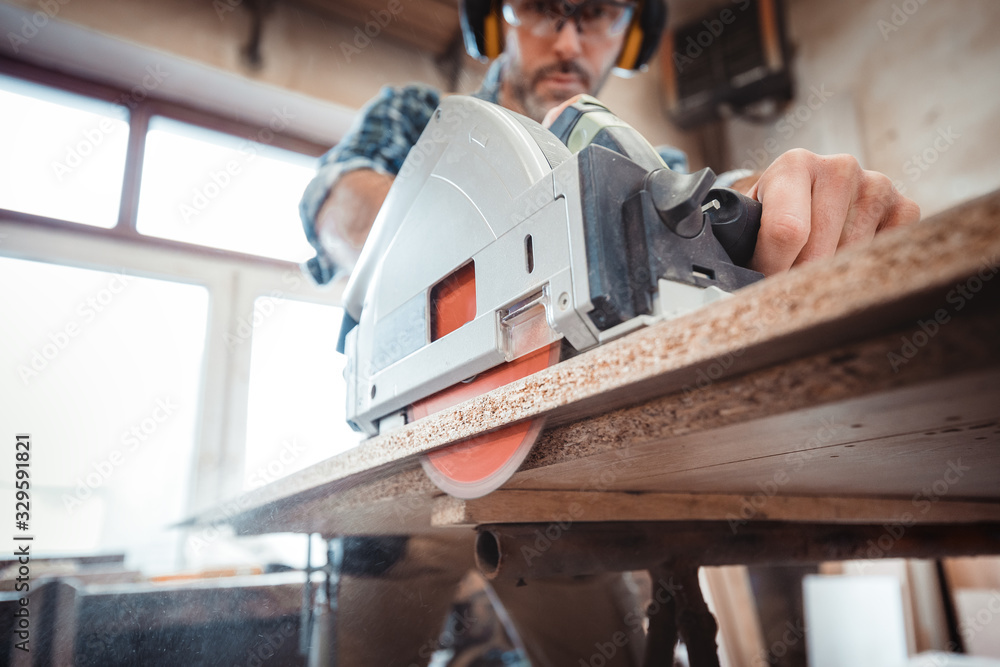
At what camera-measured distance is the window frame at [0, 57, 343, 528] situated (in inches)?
109

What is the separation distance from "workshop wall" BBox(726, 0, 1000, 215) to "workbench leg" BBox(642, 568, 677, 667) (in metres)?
2.89

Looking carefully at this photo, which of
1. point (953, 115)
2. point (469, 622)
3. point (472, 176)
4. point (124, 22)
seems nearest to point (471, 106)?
point (472, 176)

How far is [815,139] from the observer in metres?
3.87

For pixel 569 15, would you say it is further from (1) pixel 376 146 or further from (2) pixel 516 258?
(2) pixel 516 258

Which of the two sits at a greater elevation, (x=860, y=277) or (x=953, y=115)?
(x=953, y=115)

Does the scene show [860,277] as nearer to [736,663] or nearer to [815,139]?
[736,663]

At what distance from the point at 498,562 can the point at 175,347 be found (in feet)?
7.71

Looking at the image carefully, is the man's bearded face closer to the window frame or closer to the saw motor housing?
the saw motor housing

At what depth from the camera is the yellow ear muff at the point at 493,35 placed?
1585 millimetres
